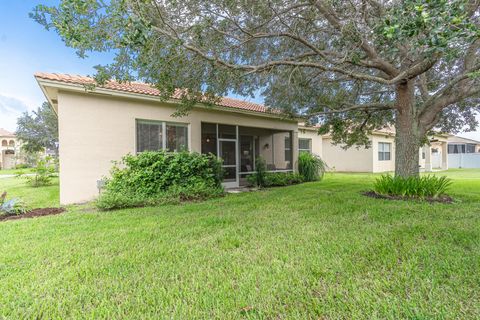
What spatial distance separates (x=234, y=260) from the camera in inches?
127

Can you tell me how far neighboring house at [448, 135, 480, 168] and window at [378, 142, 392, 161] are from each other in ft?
35.9

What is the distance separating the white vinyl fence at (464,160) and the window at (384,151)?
12.1 m

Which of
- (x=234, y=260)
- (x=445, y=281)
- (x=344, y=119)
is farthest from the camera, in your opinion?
(x=344, y=119)

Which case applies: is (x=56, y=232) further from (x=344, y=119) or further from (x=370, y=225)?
(x=344, y=119)

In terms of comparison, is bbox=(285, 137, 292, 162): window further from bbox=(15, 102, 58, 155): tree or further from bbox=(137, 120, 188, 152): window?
bbox=(15, 102, 58, 155): tree

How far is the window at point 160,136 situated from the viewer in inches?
353

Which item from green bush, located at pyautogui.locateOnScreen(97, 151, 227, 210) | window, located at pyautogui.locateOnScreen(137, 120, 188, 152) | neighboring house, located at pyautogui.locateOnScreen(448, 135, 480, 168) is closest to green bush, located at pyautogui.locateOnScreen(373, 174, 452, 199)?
green bush, located at pyautogui.locateOnScreen(97, 151, 227, 210)

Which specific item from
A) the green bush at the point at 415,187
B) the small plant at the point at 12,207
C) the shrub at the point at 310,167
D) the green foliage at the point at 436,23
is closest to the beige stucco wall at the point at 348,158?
the shrub at the point at 310,167

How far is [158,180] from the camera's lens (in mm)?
7816


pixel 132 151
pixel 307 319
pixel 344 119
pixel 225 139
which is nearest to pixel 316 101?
pixel 344 119

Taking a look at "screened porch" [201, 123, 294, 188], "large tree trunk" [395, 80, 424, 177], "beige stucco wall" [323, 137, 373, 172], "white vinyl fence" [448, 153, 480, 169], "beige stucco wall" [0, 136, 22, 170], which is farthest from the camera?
"beige stucco wall" [0, 136, 22, 170]

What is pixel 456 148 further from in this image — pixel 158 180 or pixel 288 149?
pixel 158 180

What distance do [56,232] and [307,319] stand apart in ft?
15.5

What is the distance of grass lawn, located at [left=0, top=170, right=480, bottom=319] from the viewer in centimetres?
225
